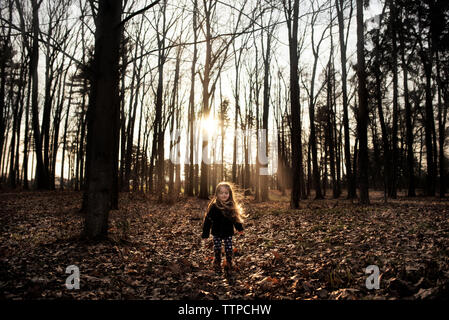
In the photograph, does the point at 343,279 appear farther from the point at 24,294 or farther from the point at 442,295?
the point at 24,294

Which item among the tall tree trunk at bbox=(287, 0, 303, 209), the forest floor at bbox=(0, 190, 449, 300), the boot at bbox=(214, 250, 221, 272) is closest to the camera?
the forest floor at bbox=(0, 190, 449, 300)

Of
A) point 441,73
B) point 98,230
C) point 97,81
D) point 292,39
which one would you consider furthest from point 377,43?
point 98,230

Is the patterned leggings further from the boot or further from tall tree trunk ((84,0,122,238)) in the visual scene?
tall tree trunk ((84,0,122,238))

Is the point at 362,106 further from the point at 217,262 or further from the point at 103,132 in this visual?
the point at 103,132

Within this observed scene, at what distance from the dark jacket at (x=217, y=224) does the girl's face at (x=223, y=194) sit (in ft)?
0.65

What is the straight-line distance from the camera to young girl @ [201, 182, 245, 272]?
15.1 feet

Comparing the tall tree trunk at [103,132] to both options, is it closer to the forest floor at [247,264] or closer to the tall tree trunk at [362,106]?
the forest floor at [247,264]

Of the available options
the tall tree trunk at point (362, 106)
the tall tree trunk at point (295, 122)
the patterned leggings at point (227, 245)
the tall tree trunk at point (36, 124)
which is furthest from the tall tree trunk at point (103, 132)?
the tall tree trunk at point (36, 124)

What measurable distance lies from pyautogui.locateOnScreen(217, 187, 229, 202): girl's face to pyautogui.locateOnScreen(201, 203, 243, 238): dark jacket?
20cm

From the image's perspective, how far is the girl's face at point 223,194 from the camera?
15.8 feet

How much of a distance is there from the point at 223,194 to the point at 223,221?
1.65ft

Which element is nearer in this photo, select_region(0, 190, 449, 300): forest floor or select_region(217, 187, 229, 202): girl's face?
select_region(0, 190, 449, 300): forest floor

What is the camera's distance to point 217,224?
468 cm

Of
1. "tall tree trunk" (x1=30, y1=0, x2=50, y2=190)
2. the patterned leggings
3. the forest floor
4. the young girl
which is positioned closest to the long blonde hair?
the young girl
